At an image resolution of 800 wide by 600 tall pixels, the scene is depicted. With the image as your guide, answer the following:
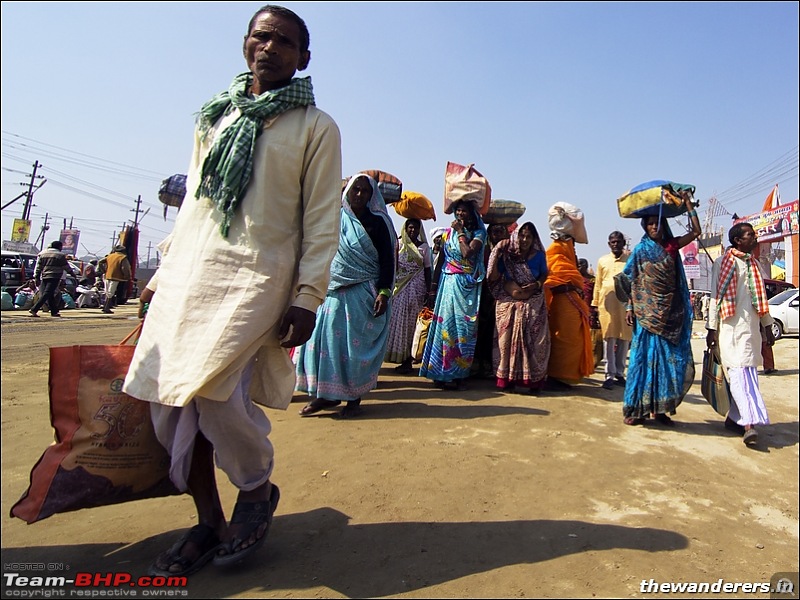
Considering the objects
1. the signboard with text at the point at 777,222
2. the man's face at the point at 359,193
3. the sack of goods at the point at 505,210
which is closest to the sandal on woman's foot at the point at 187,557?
the man's face at the point at 359,193

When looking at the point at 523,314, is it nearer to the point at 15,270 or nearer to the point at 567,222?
the point at 567,222

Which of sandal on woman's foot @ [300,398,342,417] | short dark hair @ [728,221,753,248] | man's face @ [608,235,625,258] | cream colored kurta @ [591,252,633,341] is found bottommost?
sandal on woman's foot @ [300,398,342,417]

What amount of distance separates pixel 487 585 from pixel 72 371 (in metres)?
1.76

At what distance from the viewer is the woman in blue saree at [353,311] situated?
4473 mm

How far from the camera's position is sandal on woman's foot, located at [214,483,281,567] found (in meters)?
1.98

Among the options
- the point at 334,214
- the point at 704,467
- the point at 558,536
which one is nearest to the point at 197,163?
A: the point at 334,214

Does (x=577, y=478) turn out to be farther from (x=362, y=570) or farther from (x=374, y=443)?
(x=362, y=570)

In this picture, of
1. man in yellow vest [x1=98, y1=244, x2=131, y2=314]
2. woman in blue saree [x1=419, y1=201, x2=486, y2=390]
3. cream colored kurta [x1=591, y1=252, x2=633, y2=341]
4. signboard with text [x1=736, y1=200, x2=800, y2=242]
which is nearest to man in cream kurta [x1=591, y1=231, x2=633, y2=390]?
cream colored kurta [x1=591, y1=252, x2=633, y2=341]

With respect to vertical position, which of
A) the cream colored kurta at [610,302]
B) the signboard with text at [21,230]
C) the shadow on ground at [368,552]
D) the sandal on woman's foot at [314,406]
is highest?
the signboard with text at [21,230]

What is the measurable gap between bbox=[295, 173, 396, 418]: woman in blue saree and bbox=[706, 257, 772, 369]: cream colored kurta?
3.06 m

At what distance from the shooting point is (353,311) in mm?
4520

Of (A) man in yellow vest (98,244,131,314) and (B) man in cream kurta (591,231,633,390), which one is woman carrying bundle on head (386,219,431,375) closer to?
(B) man in cream kurta (591,231,633,390)

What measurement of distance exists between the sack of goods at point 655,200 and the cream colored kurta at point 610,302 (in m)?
2.07

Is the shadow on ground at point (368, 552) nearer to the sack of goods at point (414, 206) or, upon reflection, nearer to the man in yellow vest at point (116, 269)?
the sack of goods at point (414, 206)
